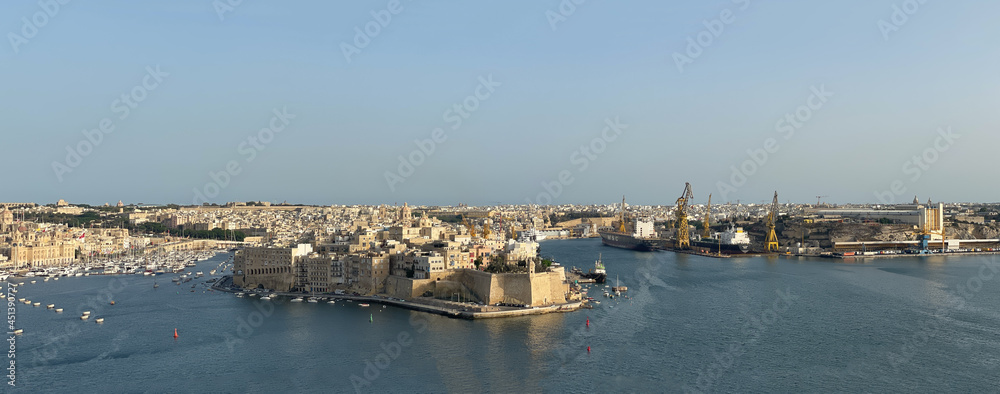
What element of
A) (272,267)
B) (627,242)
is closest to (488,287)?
(272,267)

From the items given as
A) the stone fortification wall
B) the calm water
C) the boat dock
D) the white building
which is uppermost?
the white building

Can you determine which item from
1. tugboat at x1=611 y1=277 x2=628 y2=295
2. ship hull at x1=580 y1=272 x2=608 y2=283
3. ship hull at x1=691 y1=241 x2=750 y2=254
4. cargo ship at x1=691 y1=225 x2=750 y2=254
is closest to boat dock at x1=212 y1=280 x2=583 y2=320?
tugboat at x1=611 y1=277 x2=628 y2=295

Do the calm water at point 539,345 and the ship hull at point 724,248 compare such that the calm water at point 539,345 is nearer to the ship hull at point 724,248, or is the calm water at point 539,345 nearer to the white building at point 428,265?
the white building at point 428,265

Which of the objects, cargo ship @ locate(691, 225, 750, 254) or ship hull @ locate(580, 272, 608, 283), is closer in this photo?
ship hull @ locate(580, 272, 608, 283)

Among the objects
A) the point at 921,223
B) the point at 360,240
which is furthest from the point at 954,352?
the point at 921,223

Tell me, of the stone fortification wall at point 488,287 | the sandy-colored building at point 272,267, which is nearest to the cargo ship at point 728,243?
the stone fortification wall at point 488,287

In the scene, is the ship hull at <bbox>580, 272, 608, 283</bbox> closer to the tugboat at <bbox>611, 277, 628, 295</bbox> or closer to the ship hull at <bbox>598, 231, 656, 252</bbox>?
the tugboat at <bbox>611, 277, 628, 295</bbox>
